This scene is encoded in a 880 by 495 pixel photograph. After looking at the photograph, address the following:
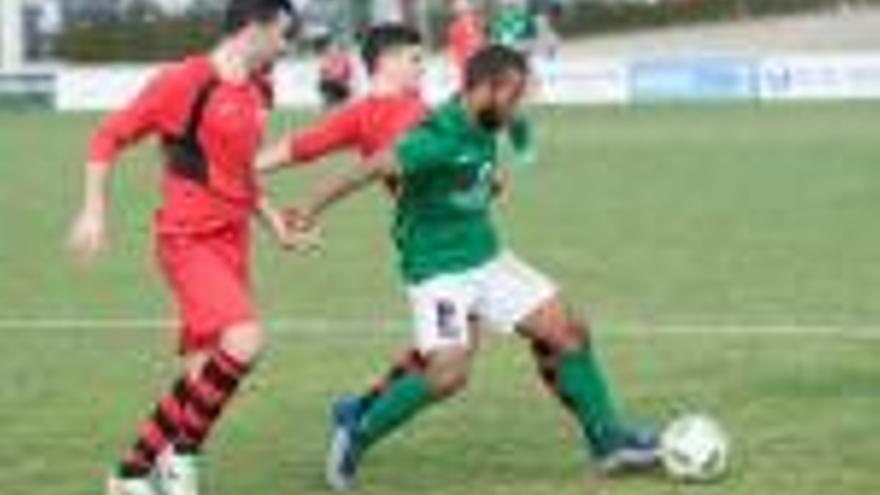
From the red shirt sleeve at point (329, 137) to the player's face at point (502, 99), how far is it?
3.46 ft

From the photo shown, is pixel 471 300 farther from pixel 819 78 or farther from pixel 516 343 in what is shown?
pixel 819 78

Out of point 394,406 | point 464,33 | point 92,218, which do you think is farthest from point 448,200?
point 464,33

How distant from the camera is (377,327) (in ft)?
54.6

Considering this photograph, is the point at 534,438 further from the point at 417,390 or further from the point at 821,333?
the point at 821,333

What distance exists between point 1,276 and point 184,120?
1050cm

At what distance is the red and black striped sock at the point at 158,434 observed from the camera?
1028 cm

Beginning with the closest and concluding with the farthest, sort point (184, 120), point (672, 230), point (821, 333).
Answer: point (184, 120)
point (821, 333)
point (672, 230)

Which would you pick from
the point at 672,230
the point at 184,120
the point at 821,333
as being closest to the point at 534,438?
the point at 184,120

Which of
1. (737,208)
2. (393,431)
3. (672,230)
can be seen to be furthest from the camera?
(737,208)

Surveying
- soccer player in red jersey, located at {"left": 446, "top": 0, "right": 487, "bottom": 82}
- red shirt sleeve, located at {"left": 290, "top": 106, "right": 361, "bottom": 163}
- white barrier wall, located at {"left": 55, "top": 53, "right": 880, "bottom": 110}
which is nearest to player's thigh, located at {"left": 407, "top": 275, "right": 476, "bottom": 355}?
red shirt sleeve, located at {"left": 290, "top": 106, "right": 361, "bottom": 163}

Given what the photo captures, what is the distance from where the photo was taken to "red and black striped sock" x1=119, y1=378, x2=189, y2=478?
1028cm

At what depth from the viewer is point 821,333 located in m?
15.7

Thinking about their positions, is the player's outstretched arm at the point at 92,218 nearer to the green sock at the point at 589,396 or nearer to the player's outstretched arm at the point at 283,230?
the player's outstretched arm at the point at 283,230

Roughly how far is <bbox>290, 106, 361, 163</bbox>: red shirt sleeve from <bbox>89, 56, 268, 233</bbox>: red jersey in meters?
0.85
